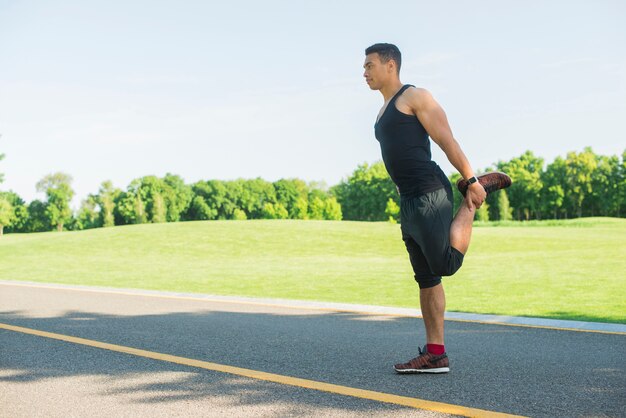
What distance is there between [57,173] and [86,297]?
11336 cm

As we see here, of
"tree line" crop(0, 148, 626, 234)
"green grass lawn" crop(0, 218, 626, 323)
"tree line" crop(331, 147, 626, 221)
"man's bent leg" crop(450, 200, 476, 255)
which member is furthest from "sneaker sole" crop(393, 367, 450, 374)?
"tree line" crop(331, 147, 626, 221)

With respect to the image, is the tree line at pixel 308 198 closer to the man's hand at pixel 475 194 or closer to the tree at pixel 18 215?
the tree at pixel 18 215

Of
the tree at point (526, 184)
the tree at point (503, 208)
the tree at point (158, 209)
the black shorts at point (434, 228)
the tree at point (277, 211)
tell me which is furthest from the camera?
the tree at point (277, 211)

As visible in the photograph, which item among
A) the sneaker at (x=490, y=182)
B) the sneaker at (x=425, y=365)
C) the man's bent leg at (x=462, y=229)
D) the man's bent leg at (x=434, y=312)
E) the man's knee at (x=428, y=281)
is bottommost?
the sneaker at (x=425, y=365)

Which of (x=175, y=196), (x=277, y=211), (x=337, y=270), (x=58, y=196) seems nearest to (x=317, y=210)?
(x=277, y=211)

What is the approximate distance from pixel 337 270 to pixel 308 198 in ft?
387

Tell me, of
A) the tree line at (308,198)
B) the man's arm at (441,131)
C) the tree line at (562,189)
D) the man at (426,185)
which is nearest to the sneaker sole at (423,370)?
the man at (426,185)

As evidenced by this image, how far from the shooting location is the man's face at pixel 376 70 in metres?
4.42

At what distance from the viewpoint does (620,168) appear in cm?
8925

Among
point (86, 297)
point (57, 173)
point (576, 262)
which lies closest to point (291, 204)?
point (57, 173)

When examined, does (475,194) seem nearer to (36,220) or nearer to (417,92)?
(417,92)

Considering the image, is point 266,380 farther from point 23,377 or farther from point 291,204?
point 291,204

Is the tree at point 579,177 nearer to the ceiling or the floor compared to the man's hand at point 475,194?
nearer to the ceiling

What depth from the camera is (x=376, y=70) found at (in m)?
4.43
